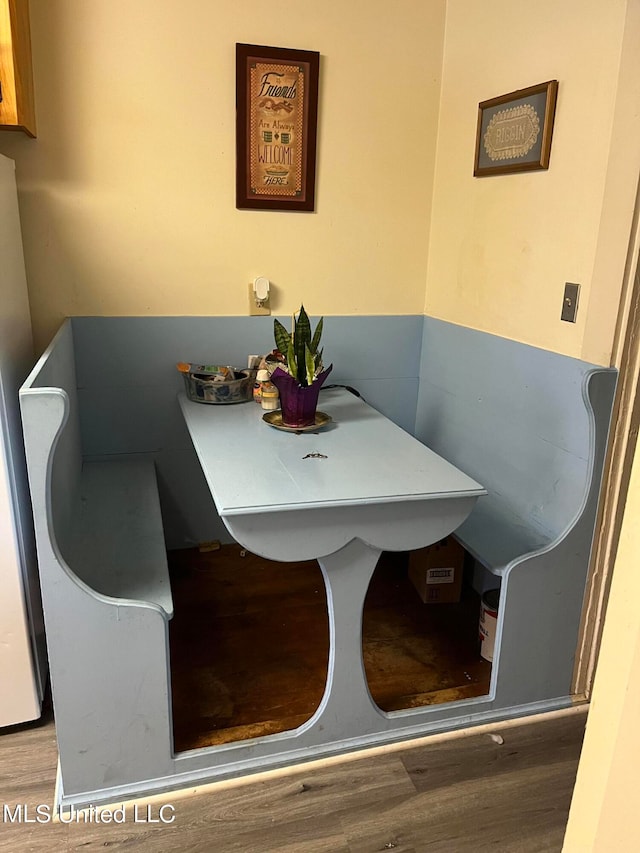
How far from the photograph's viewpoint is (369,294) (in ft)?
8.84

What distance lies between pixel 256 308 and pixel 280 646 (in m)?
1.24

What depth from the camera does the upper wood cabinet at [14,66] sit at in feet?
6.06

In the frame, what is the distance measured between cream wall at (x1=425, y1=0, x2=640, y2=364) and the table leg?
2.82ft

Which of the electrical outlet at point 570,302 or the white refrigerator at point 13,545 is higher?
the electrical outlet at point 570,302

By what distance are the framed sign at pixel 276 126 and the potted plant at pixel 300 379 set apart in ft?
2.11

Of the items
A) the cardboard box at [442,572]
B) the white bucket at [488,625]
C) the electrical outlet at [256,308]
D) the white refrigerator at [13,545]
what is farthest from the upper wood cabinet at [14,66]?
the white bucket at [488,625]

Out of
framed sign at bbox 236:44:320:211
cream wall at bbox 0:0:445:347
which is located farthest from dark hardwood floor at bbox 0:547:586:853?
framed sign at bbox 236:44:320:211

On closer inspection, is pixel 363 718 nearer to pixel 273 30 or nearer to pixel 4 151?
pixel 4 151

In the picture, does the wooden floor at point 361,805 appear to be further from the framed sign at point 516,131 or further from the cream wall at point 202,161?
the framed sign at point 516,131

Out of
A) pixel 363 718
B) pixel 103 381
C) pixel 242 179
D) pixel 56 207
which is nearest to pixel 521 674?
pixel 363 718

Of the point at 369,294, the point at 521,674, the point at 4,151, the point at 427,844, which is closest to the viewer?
the point at 427,844

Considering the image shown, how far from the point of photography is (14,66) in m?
1.87

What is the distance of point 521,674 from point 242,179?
1902 mm

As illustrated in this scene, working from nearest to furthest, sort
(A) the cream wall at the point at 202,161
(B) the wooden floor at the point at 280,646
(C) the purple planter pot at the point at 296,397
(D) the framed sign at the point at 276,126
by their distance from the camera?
(B) the wooden floor at the point at 280,646 → (C) the purple planter pot at the point at 296,397 → (A) the cream wall at the point at 202,161 → (D) the framed sign at the point at 276,126
